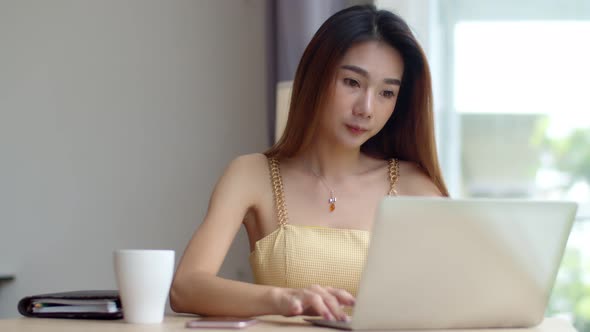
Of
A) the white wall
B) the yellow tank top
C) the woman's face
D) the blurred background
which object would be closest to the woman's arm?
the yellow tank top

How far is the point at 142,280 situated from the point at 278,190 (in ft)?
2.54

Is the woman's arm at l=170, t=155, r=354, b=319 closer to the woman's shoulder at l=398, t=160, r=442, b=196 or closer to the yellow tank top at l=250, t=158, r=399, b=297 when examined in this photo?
the yellow tank top at l=250, t=158, r=399, b=297

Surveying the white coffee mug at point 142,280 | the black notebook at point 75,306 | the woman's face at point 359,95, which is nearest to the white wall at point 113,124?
the woman's face at point 359,95

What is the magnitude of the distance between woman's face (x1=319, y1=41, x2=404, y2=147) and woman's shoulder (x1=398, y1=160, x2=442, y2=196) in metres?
0.24

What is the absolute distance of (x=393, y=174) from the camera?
208 centimetres

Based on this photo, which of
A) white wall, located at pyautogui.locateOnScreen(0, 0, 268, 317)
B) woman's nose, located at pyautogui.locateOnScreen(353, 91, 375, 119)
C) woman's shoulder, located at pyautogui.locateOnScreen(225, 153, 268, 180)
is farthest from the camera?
white wall, located at pyautogui.locateOnScreen(0, 0, 268, 317)

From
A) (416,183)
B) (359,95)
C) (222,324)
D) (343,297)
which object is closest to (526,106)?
(416,183)

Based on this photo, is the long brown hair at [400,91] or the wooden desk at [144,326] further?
the long brown hair at [400,91]

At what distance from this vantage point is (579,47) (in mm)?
2592

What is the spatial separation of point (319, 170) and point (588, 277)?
1018 millimetres

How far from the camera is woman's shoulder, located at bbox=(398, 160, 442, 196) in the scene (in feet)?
6.77

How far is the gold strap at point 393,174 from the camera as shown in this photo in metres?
2.05

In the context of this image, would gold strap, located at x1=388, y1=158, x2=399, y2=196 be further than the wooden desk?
Yes

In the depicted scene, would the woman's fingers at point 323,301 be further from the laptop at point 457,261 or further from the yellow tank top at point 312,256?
the yellow tank top at point 312,256
